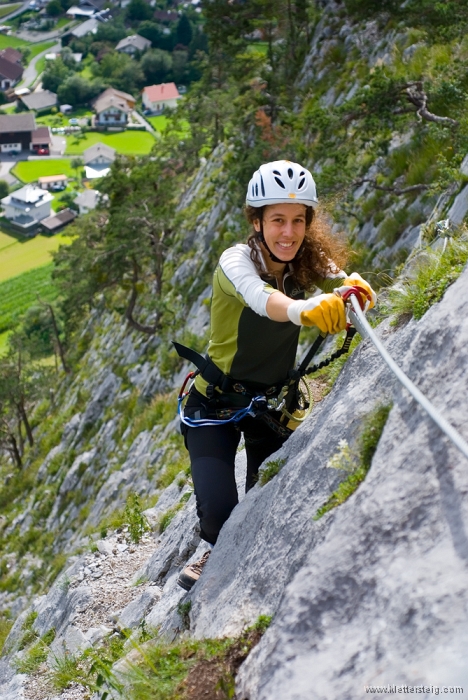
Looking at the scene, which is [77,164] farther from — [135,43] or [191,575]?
[191,575]

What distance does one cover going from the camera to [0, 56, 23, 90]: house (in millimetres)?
131250

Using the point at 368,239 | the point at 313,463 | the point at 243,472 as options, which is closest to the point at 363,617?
the point at 313,463

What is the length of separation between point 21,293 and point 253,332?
68.7m

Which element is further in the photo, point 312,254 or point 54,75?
point 54,75

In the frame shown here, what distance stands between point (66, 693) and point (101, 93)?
4994 inches

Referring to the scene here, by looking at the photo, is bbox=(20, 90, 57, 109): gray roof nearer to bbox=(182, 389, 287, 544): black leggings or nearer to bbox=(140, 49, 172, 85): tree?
bbox=(140, 49, 172, 85): tree

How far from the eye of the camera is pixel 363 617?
8.90 feet

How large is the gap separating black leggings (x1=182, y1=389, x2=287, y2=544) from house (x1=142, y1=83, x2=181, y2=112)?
381 feet

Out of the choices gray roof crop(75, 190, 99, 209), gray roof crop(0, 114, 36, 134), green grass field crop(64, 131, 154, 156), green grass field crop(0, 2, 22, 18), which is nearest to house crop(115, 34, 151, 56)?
green grass field crop(64, 131, 154, 156)

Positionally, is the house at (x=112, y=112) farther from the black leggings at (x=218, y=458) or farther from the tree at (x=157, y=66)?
the black leggings at (x=218, y=458)

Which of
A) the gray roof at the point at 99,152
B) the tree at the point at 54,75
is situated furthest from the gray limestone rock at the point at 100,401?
the tree at the point at 54,75

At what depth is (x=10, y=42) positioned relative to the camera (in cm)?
14738

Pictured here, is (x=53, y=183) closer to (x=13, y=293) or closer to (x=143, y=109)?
(x=143, y=109)

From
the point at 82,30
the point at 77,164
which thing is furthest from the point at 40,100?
the point at 82,30
